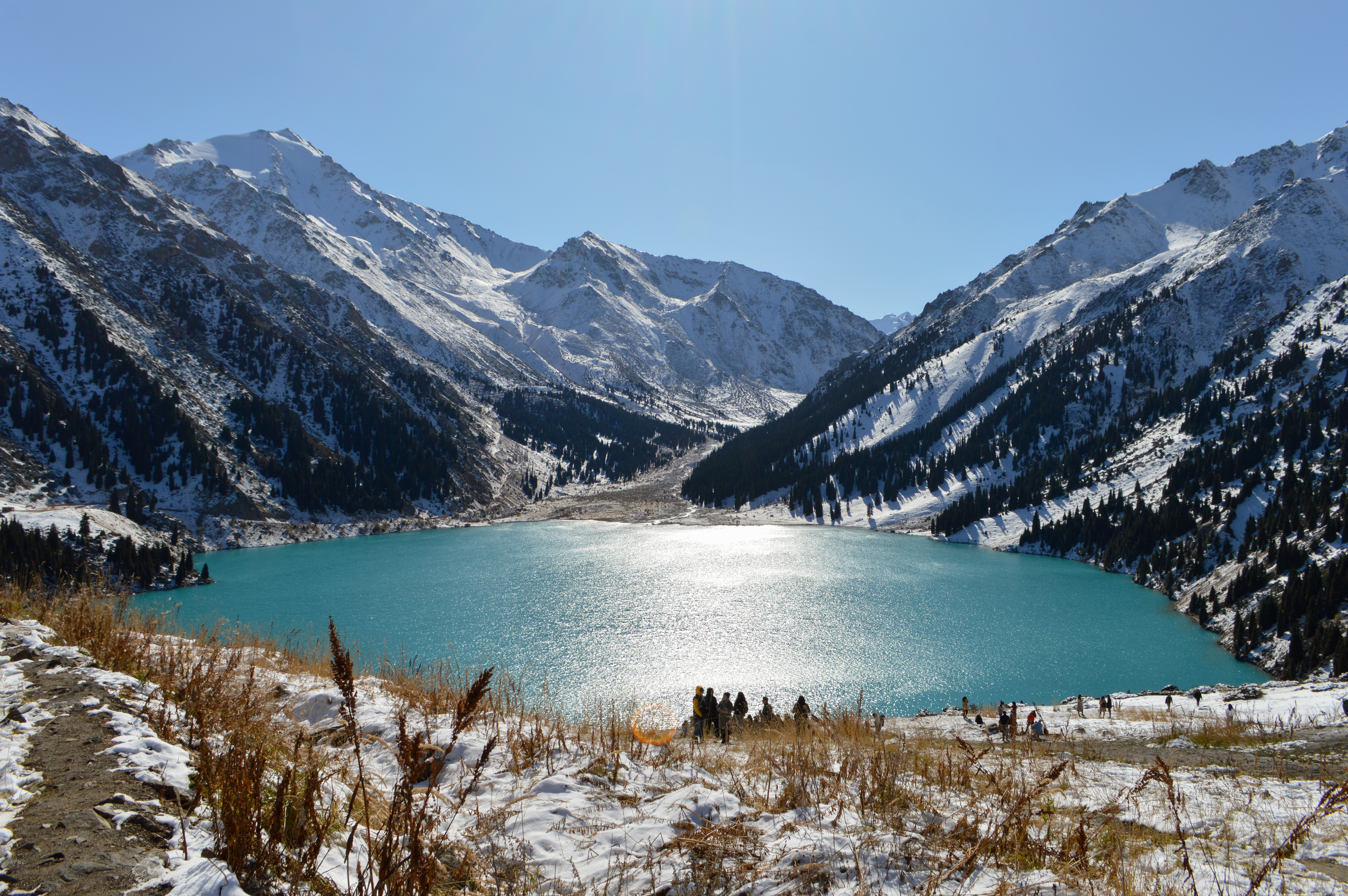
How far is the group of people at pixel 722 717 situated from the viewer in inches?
477

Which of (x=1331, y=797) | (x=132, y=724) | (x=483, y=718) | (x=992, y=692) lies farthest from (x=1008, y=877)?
(x=992, y=692)

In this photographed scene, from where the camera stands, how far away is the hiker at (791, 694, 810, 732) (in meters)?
10.2

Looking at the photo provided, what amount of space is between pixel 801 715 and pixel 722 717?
7.60ft

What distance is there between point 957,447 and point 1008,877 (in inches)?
4929

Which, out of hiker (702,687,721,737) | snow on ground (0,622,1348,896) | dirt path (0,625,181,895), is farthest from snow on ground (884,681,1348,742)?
dirt path (0,625,181,895)

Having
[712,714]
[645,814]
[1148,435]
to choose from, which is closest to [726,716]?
[712,714]

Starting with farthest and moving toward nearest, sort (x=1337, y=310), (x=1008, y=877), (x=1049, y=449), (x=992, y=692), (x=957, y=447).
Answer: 1. (x=957, y=447)
2. (x=1049, y=449)
3. (x=1337, y=310)
4. (x=992, y=692)
5. (x=1008, y=877)

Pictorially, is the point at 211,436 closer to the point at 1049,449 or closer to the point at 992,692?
the point at 992,692

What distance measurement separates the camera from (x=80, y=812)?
332cm

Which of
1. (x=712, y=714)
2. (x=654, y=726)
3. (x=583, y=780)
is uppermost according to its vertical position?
(x=583, y=780)

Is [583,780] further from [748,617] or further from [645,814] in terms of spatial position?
A: [748,617]

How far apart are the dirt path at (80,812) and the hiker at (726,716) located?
7872 mm

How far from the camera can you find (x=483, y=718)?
696 cm

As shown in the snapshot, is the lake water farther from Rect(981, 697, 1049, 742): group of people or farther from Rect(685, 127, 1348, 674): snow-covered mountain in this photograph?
Rect(981, 697, 1049, 742): group of people
